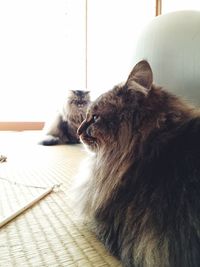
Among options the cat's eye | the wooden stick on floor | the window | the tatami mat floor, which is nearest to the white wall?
the window

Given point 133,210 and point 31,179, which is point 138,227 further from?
point 31,179

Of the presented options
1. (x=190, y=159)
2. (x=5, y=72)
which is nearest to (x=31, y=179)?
(x=190, y=159)

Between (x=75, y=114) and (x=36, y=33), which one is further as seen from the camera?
(x=36, y=33)

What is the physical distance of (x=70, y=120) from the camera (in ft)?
9.14

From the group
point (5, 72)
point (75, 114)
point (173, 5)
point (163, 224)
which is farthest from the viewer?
point (5, 72)

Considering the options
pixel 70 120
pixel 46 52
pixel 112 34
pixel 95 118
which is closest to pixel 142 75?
pixel 95 118

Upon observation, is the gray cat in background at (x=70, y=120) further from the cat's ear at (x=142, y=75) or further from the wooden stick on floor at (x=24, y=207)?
the cat's ear at (x=142, y=75)

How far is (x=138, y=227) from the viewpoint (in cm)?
68

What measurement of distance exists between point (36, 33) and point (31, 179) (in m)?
2.91

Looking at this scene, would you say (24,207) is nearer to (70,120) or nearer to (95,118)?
(95,118)

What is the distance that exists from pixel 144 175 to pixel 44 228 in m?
0.42

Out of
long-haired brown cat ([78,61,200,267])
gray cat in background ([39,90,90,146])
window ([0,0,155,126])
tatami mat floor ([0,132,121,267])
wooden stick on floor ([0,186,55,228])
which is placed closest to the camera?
long-haired brown cat ([78,61,200,267])

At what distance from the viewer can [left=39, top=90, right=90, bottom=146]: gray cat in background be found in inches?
108

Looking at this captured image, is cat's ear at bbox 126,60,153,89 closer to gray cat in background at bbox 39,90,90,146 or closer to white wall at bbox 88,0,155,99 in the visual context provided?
white wall at bbox 88,0,155,99
